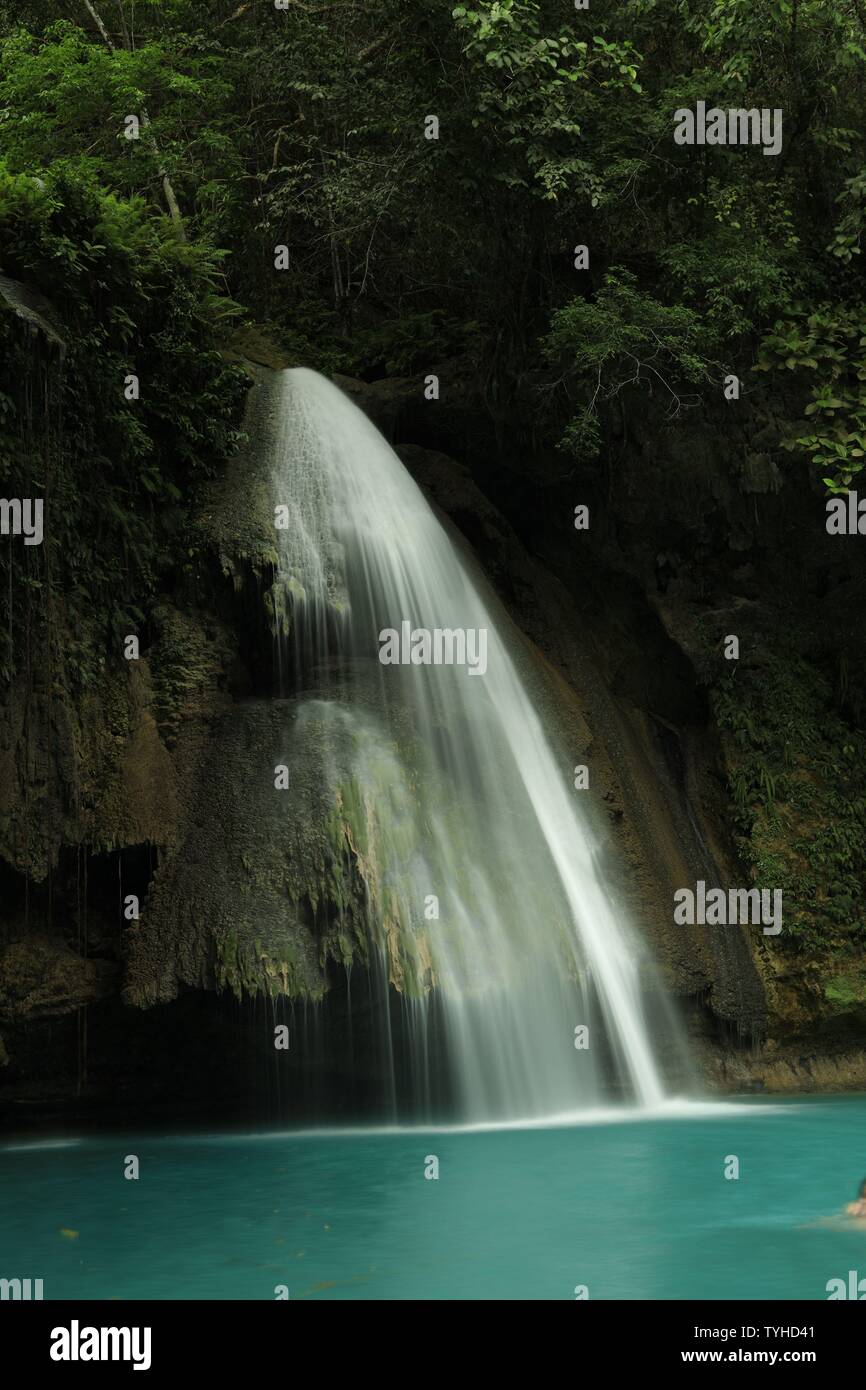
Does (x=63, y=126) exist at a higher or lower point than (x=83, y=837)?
higher

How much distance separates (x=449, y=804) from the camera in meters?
12.5

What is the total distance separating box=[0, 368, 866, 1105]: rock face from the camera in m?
11.4

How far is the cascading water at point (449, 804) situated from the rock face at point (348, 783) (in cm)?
27

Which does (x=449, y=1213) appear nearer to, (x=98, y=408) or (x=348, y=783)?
(x=348, y=783)

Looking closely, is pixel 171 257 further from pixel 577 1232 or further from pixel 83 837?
pixel 577 1232

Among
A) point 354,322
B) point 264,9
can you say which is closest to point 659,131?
point 354,322

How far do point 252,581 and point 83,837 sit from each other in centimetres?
289

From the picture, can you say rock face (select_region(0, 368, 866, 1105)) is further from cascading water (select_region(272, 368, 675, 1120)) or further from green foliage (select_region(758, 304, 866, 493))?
green foliage (select_region(758, 304, 866, 493))

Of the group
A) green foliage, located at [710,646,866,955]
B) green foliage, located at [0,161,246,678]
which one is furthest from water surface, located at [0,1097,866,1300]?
green foliage, located at [0,161,246,678]

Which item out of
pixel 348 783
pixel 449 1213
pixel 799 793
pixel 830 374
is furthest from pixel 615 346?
pixel 449 1213

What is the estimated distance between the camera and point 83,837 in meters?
11.6

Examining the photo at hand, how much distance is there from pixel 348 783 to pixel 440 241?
27.8 feet

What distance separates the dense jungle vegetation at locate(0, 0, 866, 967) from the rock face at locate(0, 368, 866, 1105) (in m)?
0.48

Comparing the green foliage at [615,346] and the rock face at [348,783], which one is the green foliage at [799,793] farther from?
the green foliage at [615,346]
